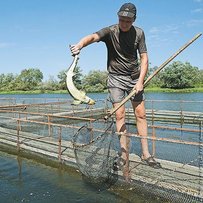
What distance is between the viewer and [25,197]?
541 cm

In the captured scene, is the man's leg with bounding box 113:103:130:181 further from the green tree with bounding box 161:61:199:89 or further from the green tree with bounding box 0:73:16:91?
the green tree with bounding box 0:73:16:91

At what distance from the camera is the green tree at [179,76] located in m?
59.3

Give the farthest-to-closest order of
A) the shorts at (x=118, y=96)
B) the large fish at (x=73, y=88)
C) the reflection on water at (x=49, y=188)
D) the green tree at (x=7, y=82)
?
the green tree at (x=7, y=82) → the reflection on water at (x=49, y=188) → the shorts at (x=118, y=96) → the large fish at (x=73, y=88)

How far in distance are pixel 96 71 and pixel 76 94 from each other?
237ft

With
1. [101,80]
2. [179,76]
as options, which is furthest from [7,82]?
[179,76]

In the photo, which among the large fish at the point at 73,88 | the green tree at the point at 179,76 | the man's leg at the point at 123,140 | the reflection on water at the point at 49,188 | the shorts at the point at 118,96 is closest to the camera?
the large fish at the point at 73,88

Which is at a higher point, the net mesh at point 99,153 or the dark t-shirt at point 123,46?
the dark t-shirt at point 123,46

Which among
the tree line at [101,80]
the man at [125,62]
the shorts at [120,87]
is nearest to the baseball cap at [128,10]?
the man at [125,62]

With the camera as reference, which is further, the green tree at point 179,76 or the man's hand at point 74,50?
the green tree at point 179,76

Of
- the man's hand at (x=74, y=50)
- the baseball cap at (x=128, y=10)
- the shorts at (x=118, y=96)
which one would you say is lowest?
the shorts at (x=118, y=96)

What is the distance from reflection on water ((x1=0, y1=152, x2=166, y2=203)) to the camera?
16.7 ft

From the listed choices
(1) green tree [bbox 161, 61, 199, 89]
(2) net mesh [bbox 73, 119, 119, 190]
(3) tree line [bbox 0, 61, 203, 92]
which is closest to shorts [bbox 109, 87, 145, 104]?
(2) net mesh [bbox 73, 119, 119, 190]

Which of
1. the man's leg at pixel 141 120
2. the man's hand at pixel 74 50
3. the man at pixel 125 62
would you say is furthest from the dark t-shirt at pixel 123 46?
the man's hand at pixel 74 50

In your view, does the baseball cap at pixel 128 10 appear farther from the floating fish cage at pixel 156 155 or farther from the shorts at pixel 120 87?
the floating fish cage at pixel 156 155
